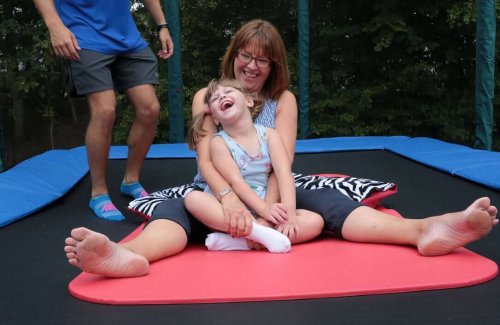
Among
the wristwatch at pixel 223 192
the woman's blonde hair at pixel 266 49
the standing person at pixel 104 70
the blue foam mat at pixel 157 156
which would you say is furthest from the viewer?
the blue foam mat at pixel 157 156

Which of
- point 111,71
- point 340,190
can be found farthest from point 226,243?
point 111,71

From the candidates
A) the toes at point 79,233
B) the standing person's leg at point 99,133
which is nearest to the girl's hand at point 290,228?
the toes at point 79,233

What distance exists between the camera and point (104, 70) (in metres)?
1.99

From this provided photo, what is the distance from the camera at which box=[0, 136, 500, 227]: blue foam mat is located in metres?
2.01

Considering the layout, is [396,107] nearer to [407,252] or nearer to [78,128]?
[78,128]

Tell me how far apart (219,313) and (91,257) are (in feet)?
0.91

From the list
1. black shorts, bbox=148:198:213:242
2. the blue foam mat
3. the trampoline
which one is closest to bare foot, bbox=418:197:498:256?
the trampoline

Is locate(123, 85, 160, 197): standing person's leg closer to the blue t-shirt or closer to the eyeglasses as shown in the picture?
the blue t-shirt

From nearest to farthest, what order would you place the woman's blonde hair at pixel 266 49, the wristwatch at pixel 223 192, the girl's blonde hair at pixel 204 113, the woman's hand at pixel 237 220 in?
the woman's hand at pixel 237 220 < the wristwatch at pixel 223 192 < the girl's blonde hair at pixel 204 113 < the woman's blonde hair at pixel 266 49

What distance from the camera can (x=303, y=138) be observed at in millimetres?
4051

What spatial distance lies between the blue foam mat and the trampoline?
20 millimetres

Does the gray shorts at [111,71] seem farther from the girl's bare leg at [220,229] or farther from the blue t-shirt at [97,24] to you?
the girl's bare leg at [220,229]

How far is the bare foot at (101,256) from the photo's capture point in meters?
1.10

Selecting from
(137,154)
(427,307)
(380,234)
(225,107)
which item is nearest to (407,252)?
(380,234)
